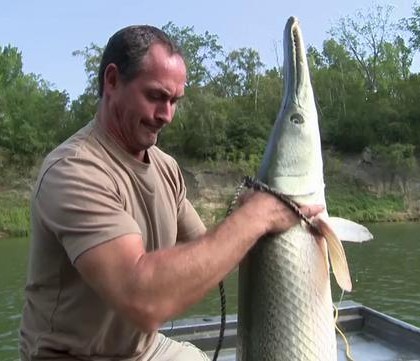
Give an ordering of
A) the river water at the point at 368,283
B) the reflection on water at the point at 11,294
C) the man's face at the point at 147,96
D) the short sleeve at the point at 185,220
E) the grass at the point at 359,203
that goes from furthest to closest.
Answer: the grass at the point at 359,203, the river water at the point at 368,283, the reflection on water at the point at 11,294, the short sleeve at the point at 185,220, the man's face at the point at 147,96

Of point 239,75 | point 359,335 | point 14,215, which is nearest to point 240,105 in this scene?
point 239,75

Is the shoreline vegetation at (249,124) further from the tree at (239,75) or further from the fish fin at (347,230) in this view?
the fish fin at (347,230)

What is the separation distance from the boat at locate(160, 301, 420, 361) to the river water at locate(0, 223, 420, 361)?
2.94m

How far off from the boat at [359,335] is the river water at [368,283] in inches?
116

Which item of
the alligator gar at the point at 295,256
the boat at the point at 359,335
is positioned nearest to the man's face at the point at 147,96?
the alligator gar at the point at 295,256

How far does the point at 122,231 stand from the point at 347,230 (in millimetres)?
825

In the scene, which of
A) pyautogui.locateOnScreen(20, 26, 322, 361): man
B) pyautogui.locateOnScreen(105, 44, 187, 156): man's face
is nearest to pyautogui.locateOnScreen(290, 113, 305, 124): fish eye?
pyautogui.locateOnScreen(20, 26, 322, 361): man

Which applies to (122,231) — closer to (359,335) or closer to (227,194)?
(359,335)

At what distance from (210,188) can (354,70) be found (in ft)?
82.3

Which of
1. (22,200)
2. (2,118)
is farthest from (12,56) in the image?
(22,200)

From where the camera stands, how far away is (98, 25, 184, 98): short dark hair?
2.76 m

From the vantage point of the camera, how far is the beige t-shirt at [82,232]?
2477 mm

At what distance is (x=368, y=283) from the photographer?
1716 centimetres

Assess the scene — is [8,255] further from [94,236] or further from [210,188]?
[94,236]
